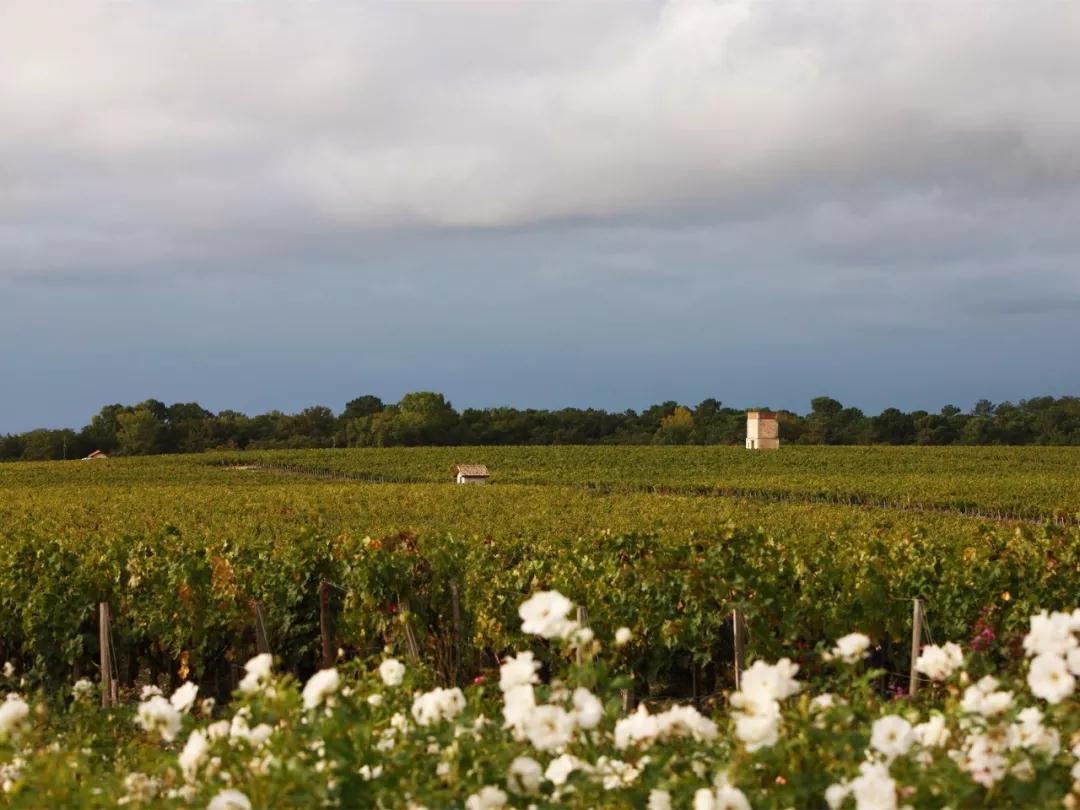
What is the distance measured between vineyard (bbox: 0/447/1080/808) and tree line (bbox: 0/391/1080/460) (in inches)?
2291

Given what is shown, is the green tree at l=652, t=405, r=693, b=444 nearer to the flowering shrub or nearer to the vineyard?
the vineyard

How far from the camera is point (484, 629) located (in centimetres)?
1207

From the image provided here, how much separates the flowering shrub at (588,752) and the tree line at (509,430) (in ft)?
265

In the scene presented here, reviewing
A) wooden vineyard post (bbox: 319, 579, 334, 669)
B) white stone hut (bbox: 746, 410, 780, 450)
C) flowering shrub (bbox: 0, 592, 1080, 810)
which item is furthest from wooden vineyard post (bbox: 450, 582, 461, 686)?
white stone hut (bbox: 746, 410, 780, 450)

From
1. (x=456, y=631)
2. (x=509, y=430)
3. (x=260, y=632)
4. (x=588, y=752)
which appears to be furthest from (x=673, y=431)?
(x=588, y=752)

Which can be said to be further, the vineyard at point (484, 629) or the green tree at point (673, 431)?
the green tree at point (673, 431)

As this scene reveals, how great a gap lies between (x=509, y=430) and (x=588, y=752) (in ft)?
282

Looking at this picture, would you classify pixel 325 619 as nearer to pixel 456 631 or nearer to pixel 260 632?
pixel 260 632

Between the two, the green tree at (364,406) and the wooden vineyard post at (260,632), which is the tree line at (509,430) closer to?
the green tree at (364,406)

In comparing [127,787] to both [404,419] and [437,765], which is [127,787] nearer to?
[437,765]

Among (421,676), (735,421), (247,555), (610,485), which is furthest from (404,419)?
(421,676)

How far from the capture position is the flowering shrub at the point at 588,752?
3.53 m

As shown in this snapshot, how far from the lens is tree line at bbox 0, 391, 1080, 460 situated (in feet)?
282

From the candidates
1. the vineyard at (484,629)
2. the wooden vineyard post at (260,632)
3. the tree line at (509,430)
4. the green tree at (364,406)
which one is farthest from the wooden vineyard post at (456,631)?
the green tree at (364,406)
